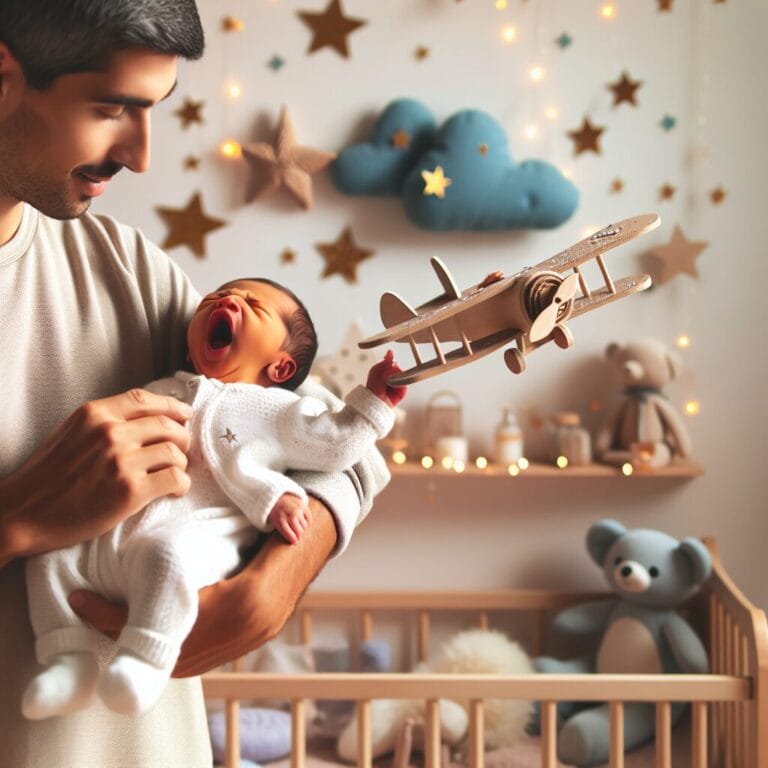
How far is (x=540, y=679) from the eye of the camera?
6.47 feet

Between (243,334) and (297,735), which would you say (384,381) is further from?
(297,735)

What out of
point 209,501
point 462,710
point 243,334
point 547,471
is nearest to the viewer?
point 209,501

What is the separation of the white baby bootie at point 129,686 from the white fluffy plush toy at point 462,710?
1.53 metres

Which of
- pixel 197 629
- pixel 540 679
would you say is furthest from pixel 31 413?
pixel 540 679

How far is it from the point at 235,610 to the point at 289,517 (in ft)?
0.36

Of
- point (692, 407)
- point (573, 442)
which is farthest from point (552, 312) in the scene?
point (692, 407)

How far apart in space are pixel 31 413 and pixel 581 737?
168cm

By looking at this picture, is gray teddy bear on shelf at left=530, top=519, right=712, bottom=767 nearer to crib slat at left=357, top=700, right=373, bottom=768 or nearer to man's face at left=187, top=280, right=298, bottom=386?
crib slat at left=357, top=700, right=373, bottom=768

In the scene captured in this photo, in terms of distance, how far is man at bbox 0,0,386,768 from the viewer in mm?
866

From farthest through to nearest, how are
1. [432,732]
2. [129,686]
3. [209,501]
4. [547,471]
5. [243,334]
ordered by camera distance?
[547,471] < [432,732] < [243,334] < [209,501] < [129,686]

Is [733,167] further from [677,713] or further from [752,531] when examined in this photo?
[677,713]

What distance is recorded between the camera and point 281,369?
120 centimetres

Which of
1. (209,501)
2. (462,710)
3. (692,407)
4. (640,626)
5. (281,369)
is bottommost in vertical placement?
(462,710)

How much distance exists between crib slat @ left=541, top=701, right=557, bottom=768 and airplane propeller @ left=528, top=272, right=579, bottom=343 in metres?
1.26
